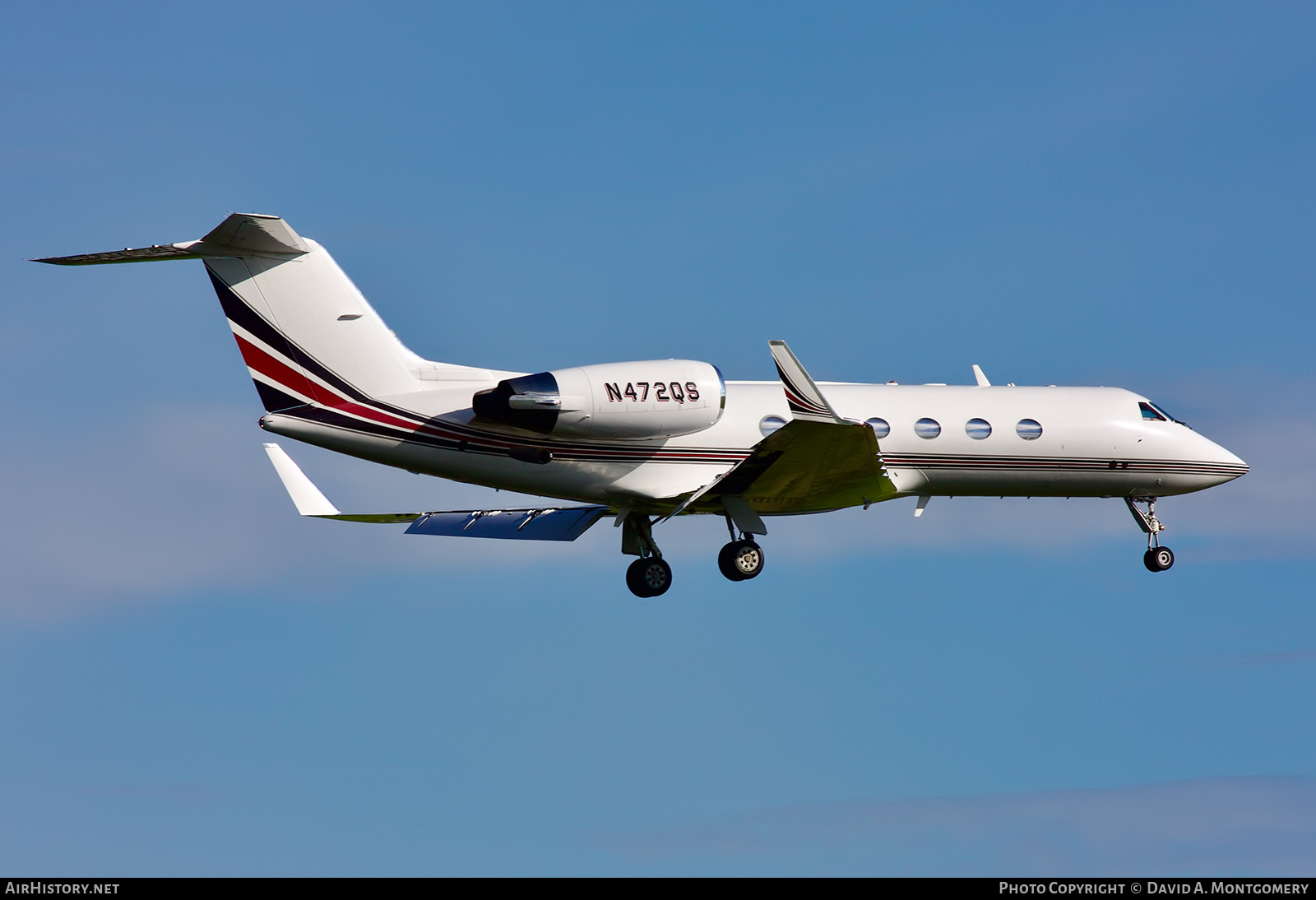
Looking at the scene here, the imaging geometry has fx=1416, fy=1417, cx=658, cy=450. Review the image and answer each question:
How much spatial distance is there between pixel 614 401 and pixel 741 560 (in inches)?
139

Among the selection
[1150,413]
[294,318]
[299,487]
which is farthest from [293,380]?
[1150,413]

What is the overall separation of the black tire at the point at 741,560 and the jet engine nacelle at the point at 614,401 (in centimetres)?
237

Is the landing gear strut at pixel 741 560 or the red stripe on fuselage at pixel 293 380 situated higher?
the red stripe on fuselage at pixel 293 380

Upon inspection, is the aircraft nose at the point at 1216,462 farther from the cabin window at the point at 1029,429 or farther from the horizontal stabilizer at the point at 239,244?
the horizontal stabilizer at the point at 239,244

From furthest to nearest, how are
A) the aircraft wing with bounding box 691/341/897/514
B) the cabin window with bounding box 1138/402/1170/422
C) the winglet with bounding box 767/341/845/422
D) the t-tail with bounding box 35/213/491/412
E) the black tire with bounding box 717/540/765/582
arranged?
1. the cabin window with bounding box 1138/402/1170/422
2. the black tire with bounding box 717/540/765/582
3. the t-tail with bounding box 35/213/491/412
4. the aircraft wing with bounding box 691/341/897/514
5. the winglet with bounding box 767/341/845/422

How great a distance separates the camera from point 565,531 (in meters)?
22.1

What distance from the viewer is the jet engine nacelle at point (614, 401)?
18094 mm

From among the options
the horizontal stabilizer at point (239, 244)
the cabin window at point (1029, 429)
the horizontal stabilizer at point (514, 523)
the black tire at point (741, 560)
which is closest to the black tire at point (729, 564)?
the black tire at point (741, 560)

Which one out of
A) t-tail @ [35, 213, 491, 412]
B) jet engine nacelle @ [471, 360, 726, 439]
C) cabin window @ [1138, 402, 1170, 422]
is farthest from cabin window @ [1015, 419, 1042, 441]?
t-tail @ [35, 213, 491, 412]

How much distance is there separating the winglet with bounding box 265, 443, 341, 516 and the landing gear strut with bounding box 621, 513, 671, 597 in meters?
4.41

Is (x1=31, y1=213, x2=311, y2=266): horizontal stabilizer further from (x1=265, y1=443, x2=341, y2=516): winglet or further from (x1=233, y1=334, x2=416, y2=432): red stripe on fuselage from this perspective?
(x1=265, y1=443, x2=341, y2=516): winglet

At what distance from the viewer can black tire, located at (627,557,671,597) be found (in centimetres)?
2094
